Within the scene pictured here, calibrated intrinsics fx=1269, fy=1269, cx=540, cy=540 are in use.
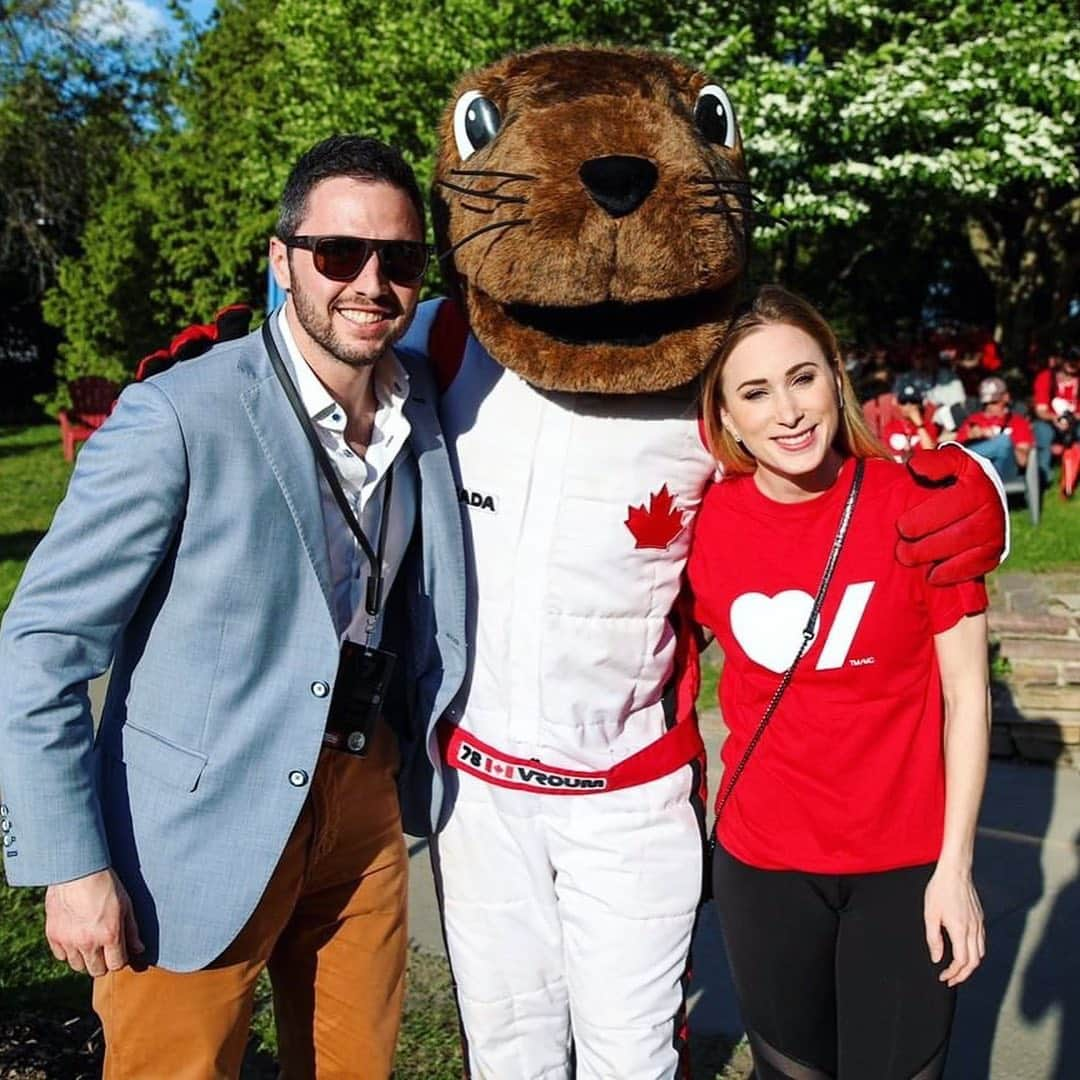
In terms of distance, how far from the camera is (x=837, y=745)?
228cm

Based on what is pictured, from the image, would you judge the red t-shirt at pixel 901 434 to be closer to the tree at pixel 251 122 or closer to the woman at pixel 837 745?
the tree at pixel 251 122

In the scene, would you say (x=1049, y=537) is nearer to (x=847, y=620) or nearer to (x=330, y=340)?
(x=847, y=620)

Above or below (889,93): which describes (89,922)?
below

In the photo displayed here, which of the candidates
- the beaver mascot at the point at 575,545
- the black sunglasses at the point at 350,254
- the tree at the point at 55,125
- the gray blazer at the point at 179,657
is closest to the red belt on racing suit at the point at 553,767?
the beaver mascot at the point at 575,545

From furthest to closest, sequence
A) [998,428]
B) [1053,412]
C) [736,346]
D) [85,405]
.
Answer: [85,405], [1053,412], [998,428], [736,346]

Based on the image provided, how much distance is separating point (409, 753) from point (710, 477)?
836 millimetres

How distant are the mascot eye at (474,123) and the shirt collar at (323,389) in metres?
0.48

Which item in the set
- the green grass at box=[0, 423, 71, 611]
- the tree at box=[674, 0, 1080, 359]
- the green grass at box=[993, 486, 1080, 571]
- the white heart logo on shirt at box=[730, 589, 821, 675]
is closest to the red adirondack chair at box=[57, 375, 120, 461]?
the green grass at box=[0, 423, 71, 611]

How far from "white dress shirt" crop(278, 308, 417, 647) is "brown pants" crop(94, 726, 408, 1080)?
0.97ft

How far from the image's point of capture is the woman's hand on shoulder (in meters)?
2.19

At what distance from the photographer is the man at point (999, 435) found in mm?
9898

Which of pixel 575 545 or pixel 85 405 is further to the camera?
pixel 85 405

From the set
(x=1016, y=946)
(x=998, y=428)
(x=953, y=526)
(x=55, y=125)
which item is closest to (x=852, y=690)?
(x=953, y=526)

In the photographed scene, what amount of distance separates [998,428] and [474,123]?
874 centimetres
